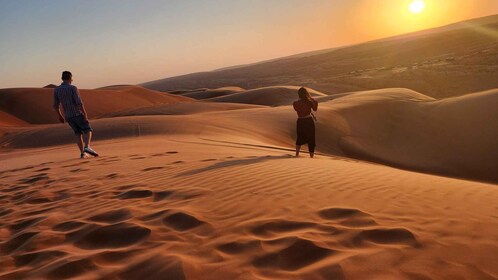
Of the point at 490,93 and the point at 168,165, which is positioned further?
the point at 490,93

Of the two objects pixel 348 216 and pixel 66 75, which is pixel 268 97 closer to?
pixel 66 75

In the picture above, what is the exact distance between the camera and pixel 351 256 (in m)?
2.65

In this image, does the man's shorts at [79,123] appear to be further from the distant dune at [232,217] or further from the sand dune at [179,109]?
the sand dune at [179,109]

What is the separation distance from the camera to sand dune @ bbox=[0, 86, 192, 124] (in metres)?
24.9

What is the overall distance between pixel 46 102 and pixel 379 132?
873 inches

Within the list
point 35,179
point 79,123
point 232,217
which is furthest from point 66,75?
point 232,217

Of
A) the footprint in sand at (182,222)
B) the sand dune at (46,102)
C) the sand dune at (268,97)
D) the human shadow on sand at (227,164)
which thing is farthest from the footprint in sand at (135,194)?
the sand dune at (268,97)

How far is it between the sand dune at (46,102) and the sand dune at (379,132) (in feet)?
38.4

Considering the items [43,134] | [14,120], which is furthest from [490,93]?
[14,120]

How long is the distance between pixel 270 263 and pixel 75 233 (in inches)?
73.4

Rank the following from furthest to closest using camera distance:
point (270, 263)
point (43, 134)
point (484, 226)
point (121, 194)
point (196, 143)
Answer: point (43, 134), point (196, 143), point (121, 194), point (484, 226), point (270, 263)

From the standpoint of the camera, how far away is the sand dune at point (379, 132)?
1103cm

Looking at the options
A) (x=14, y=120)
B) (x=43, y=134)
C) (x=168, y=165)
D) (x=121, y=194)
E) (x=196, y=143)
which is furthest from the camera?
(x=14, y=120)

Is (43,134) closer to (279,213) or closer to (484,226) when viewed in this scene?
(279,213)
